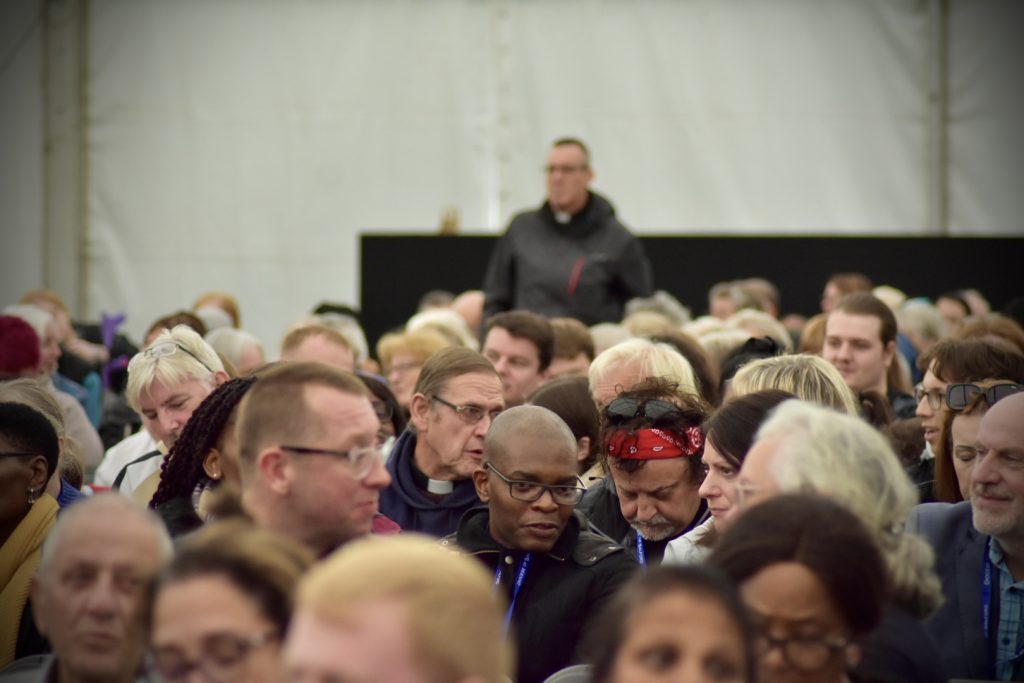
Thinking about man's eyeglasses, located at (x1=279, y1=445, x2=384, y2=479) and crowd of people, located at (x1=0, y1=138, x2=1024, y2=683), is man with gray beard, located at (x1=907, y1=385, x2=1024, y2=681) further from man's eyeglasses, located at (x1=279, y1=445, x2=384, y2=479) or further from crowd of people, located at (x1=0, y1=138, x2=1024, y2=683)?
man's eyeglasses, located at (x1=279, y1=445, x2=384, y2=479)

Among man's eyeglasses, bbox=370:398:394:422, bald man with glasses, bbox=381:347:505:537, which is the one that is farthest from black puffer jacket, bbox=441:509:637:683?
man's eyeglasses, bbox=370:398:394:422

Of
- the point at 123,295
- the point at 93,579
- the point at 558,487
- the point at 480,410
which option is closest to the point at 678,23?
the point at 123,295

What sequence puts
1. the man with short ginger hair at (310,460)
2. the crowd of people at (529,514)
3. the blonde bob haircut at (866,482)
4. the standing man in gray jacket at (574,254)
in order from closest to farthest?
the crowd of people at (529,514)
the blonde bob haircut at (866,482)
the man with short ginger hair at (310,460)
the standing man in gray jacket at (574,254)

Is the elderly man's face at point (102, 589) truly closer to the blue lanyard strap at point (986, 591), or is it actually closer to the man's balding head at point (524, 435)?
the man's balding head at point (524, 435)

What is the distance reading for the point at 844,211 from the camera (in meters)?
14.5

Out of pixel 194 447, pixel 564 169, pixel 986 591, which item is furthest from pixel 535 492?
pixel 564 169

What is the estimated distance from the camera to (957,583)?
3557mm

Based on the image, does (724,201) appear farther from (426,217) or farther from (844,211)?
(426,217)

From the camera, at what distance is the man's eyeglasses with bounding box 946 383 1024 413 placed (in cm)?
425

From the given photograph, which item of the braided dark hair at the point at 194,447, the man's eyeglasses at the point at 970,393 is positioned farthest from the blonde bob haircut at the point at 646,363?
the braided dark hair at the point at 194,447

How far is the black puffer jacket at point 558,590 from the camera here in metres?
3.50

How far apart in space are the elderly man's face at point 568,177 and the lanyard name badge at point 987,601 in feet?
16.0

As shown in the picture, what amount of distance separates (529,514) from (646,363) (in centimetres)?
146

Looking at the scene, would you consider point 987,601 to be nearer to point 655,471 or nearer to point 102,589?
point 655,471
